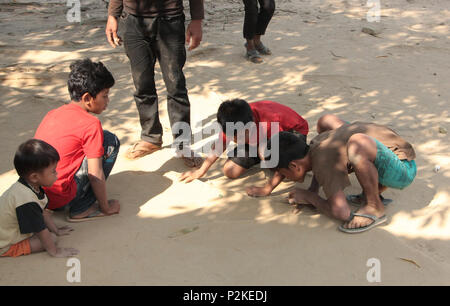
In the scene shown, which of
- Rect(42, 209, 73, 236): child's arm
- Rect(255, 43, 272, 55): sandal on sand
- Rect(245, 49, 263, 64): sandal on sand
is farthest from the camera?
Rect(255, 43, 272, 55): sandal on sand

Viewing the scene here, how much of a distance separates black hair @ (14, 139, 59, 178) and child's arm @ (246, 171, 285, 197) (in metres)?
1.36

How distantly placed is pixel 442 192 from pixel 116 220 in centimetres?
217

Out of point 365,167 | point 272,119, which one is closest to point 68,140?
point 272,119

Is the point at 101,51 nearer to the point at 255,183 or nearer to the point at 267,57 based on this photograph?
the point at 267,57

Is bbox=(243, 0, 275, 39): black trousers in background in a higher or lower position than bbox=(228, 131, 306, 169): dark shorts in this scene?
higher

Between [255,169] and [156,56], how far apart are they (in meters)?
1.17

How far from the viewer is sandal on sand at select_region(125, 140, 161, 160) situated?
337cm

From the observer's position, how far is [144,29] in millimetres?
3043

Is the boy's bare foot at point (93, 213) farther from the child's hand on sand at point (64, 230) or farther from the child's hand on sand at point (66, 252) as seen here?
the child's hand on sand at point (66, 252)

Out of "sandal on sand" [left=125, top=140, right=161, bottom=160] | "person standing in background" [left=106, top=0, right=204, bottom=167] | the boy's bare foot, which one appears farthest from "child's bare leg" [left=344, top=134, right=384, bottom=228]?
"sandal on sand" [left=125, top=140, right=161, bottom=160]

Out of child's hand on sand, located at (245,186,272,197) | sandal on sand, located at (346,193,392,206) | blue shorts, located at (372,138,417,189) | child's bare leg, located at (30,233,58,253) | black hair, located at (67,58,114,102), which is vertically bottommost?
sandal on sand, located at (346,193,392,206)

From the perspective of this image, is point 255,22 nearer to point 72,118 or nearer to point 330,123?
point 330,123

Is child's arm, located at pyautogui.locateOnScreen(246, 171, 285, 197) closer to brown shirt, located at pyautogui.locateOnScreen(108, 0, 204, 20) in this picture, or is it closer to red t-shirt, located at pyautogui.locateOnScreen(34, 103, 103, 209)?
red t-shirt, located at pyautogui.locateOnScreen(34, 103, 103, 209)

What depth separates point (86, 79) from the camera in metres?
2.49
